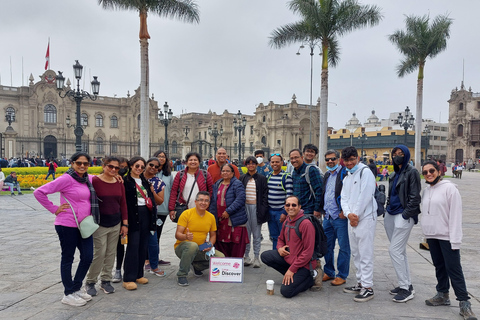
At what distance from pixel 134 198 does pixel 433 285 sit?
13.6 ft

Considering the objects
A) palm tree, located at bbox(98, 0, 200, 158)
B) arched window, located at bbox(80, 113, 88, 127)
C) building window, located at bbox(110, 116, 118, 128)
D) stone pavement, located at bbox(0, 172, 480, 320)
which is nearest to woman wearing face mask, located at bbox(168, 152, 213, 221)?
stone pavement, located at bbox(0, 172, 480, 320)

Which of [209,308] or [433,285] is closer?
[209,308]

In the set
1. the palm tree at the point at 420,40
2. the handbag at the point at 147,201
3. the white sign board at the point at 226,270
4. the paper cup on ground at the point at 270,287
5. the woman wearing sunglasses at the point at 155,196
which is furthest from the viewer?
the palm tree at the point at 420,40

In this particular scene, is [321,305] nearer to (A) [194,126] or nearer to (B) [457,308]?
(B) [457,308]

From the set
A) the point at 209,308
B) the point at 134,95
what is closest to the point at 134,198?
the point at 209,308

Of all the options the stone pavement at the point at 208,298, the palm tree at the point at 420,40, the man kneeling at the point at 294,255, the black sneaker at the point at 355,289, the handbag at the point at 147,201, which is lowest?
the stone pavement at the point at 208,298

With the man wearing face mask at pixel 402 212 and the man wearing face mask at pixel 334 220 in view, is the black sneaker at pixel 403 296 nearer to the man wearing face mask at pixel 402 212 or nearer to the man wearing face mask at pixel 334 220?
the man wearing face mask at pixel 402 212

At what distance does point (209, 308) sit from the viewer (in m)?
4.07

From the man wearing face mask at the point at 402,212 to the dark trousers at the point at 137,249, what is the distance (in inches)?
123

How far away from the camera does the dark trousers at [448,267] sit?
3885 mm

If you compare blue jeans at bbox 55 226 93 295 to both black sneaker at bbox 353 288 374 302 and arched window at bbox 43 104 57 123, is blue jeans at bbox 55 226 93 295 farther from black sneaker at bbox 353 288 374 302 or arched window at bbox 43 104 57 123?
arched window at bbox 43 104 57 123

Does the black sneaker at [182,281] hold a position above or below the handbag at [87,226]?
below

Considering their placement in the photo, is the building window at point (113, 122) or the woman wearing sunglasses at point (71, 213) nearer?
the woman wearing sunglasses at point (71, 213)

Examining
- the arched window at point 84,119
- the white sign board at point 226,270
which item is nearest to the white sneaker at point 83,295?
the white sign board at point 226,270
